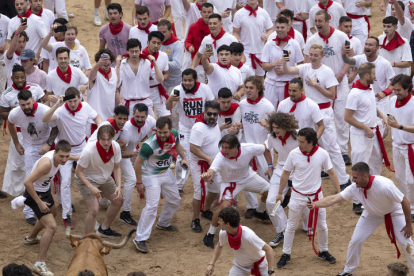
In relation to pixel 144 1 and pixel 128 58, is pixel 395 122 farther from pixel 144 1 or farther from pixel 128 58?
pixel 144 1

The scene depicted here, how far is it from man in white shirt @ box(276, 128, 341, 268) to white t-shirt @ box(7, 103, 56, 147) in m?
3.52

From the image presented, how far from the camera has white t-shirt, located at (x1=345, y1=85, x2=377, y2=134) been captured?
32.2 feet

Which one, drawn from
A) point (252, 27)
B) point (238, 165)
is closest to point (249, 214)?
point (238, 165)

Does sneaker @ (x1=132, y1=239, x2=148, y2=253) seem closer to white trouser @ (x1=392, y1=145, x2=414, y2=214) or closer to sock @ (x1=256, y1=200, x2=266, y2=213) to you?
sock @ (x1=256, y1=200, x2=266, y2=213)

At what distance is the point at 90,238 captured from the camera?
26.8 feet

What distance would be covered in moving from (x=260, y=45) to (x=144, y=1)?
2.36m

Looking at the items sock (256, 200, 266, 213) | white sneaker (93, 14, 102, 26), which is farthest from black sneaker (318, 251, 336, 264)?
white sneaker (93, 14, 102, 26)

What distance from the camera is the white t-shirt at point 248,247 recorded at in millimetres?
7645

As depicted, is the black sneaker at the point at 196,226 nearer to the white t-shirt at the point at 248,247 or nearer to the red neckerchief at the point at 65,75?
the white t-shirt at the point at 248,247

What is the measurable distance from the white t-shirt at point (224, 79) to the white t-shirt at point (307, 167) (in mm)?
2266

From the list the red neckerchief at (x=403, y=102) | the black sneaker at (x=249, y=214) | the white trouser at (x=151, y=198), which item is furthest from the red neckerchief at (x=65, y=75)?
the red neckerchief at (x=403, y=102)

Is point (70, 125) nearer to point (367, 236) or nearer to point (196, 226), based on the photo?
point (196, 226)

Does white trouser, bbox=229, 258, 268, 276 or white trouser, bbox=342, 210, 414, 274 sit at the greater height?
white trouser, bbox=342, 210, 414, 274

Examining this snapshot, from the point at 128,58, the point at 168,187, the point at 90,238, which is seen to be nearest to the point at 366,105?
the point at 168,187
